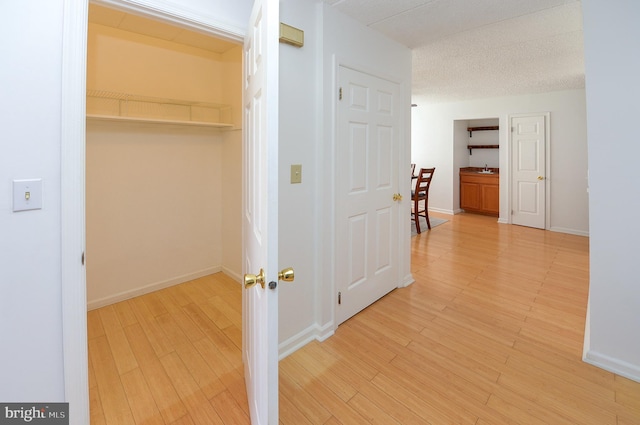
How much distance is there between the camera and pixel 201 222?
3.31 metres

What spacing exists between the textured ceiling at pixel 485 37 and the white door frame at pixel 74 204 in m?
1.51

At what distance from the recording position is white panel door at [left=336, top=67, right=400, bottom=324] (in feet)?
7.50

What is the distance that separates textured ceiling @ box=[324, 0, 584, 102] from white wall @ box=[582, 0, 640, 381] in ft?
1.97

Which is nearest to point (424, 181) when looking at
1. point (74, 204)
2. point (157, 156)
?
point (157, 156)

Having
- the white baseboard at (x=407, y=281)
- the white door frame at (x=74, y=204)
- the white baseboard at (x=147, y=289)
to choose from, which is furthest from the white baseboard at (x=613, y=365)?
the white baseboard at (x=147, y=289)

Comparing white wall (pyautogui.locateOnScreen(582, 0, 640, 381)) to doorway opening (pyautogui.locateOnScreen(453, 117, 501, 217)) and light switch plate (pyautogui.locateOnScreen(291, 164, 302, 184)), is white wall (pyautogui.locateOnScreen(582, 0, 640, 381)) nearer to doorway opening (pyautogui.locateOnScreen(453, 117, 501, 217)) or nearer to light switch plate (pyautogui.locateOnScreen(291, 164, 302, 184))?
light switch plate (pyautogui.locateOnScreen(291, 164, 302, 184))

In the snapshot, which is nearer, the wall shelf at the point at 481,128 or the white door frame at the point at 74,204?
the white door frame at the point at 74,204

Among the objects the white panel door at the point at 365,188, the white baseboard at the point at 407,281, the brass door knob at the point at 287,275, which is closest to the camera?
the brass door knob at the point at 287,275

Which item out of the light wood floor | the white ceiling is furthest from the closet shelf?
the light wood floor

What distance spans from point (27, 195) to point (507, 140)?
258 inches

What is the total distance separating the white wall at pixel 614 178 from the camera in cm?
168

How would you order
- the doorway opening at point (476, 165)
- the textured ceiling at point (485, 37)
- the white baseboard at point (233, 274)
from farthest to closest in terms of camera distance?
the doorway opening at point (476, 165) < the white baseboard at point (233, 274) < the textured ceiling at point (485, 37)

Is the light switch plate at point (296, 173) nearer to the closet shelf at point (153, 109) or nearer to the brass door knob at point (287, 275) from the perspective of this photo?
the brass door knob at point (287, 275)

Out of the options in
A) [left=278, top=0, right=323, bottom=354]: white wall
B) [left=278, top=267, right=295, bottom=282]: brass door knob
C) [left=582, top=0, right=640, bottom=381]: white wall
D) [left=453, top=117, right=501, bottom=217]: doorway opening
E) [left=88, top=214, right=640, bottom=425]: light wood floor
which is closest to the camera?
[left=278, top=267, right=295, bottom=282]: brass door knob
